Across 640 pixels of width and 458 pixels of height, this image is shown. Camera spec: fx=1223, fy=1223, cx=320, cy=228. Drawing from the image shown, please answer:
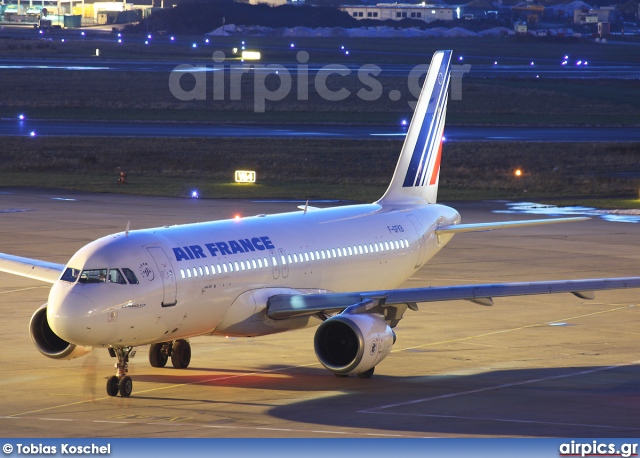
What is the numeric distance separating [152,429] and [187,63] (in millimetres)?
158314

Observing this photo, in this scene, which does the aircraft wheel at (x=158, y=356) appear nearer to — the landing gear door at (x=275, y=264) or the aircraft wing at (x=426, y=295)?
the aircraft wing at (x=426, y=295)

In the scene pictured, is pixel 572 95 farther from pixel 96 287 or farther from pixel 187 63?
pixel 96 287

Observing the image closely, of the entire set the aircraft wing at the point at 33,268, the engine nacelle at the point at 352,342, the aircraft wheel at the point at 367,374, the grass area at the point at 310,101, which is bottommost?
the grass area at the point at 310,101

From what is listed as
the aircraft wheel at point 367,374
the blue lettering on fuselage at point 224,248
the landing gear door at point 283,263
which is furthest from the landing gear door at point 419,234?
the aircraft wheel at point 367,374

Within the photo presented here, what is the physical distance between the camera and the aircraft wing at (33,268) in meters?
33.1

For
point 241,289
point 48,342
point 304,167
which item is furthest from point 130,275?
point 304,167

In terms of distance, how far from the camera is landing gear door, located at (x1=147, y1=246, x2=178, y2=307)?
1127 inches

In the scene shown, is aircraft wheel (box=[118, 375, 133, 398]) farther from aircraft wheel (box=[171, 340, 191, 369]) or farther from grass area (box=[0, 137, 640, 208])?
grass area (box=[0, 137, 640, 208])

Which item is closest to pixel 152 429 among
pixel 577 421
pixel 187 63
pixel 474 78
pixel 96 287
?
pixel 96 287

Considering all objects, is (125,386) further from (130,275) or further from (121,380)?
(130,275)

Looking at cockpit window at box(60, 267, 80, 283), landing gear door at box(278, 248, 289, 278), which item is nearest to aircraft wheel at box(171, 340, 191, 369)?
landing gear door at box(278, 248, 289, 278)

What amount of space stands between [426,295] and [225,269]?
16.7 feet

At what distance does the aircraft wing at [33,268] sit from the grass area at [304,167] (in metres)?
38.5

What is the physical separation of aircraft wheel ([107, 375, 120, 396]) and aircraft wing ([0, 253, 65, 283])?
5237mm
